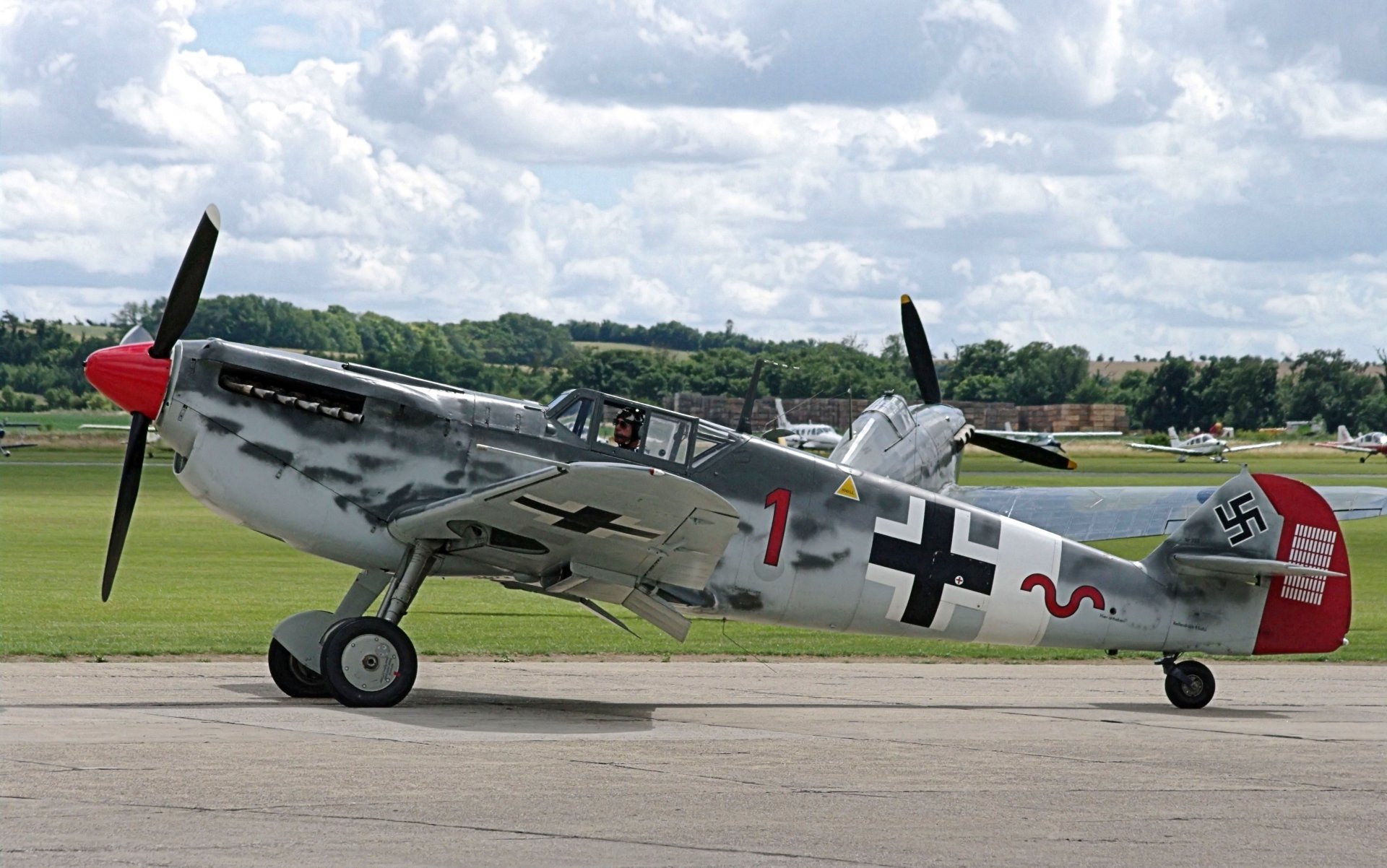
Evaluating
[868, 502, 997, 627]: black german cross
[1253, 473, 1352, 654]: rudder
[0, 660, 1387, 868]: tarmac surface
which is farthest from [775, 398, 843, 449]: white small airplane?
[0, 660, 1387, 868]: tarmac surface

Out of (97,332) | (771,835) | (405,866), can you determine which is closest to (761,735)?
(771,835)

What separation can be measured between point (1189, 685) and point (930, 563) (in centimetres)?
264

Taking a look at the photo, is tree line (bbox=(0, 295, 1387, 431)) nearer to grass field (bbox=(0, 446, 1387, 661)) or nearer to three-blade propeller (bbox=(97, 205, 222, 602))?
grass field (bbox=(0, 446, 1387, 661))

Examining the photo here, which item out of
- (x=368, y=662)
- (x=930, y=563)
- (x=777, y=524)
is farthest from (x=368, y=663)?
(x=930, y=563)

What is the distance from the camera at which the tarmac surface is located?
779 centimetres

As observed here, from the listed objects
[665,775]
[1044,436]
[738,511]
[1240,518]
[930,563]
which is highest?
[1044,436]

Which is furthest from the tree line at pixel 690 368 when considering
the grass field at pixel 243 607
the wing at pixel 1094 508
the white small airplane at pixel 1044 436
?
the wing at pixel 1094 508

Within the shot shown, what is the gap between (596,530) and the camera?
39.8 feet

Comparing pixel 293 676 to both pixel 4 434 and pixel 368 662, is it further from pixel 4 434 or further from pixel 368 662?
pixel 4 434

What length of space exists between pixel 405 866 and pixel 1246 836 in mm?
4273

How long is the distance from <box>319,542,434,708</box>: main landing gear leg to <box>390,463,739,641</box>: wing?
760mm

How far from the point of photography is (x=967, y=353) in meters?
148

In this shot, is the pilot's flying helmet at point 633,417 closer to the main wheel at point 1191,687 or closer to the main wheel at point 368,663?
the main wheel at point 368,663

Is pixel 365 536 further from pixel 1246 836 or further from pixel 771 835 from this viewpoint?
pixel 1246 836
